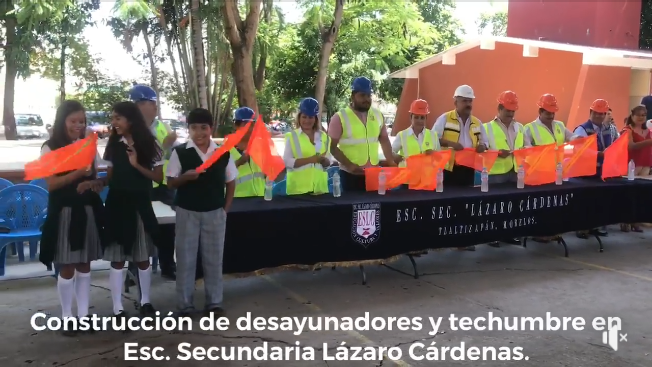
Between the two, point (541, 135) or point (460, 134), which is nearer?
point (460, 134)

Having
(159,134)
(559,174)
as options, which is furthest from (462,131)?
(159,134)

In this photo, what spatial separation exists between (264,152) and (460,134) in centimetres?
234

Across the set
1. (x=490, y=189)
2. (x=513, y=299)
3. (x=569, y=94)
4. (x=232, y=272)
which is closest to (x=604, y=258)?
(x=490, y=189)

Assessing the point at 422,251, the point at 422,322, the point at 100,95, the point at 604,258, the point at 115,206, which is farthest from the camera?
the point at 100,95

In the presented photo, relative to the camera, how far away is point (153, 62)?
23.6 meters

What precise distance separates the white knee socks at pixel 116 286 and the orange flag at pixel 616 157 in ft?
18.8

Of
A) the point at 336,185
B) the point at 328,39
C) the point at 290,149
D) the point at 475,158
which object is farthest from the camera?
the point at 328,39

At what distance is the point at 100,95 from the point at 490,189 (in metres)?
19.9

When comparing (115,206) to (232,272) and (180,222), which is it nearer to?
(180,222)

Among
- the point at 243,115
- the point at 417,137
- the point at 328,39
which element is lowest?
the point at 417,137

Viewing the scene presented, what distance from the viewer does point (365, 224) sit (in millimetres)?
5188

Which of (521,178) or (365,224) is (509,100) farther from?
(365,224)

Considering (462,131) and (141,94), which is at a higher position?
(141,94)

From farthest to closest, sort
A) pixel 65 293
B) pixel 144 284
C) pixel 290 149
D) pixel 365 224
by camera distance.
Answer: pixel 290 149 < pixel 365 224 < pixel 144 284 < pixel 65 293
